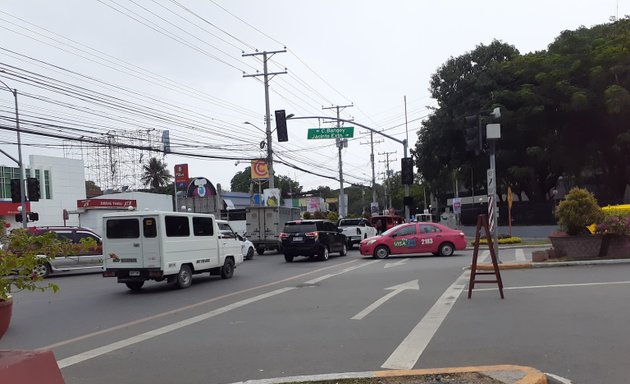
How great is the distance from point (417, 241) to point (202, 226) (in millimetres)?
10379

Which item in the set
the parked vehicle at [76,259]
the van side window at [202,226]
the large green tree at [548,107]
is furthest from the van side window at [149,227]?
the large green tree at [548,107]

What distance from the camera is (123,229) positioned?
14312 millimetres

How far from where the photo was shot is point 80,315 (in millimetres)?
11055

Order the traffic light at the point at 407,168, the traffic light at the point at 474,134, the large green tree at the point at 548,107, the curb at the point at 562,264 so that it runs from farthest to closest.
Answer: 1. the large green tree at the point at 548,107
2. the traffic light at the point at 407,168
3. the curb at the point at 562,264
4. the traffic light at the point at 474,134

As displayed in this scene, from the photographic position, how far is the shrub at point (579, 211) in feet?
54.6

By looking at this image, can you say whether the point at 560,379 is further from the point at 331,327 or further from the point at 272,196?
the point at 272,196

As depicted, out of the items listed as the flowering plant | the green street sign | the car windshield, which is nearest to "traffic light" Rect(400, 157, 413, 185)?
the green street sign

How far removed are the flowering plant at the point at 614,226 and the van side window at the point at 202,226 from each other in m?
11.9

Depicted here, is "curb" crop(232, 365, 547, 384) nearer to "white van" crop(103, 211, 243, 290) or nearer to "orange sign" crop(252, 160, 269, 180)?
"white van" crop(103, 211, 243, 290)

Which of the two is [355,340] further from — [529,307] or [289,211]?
Result: [289,211]

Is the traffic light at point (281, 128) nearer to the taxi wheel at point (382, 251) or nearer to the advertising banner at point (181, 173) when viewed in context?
the taxi wheel at point (382, 251)

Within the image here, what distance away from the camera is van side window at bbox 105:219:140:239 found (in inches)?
557

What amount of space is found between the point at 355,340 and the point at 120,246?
349 inches

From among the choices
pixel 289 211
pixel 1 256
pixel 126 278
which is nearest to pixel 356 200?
pixel 289 211
